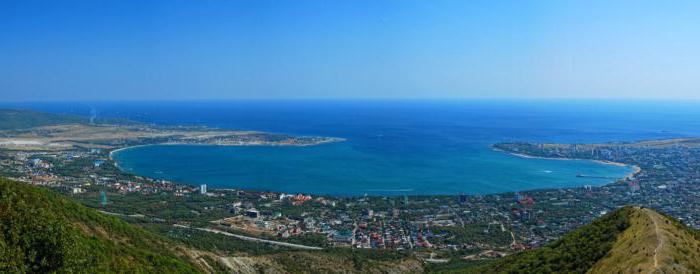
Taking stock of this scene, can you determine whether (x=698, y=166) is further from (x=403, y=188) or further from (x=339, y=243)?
(x=339, y=243)

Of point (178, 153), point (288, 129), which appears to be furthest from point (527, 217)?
point (288, 129)

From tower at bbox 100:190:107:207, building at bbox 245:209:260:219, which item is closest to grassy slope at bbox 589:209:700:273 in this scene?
building at bbox 245:209:260:219

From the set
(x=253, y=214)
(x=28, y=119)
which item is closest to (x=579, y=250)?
(x=253, y=214)

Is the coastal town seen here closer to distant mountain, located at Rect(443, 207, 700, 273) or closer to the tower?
the tower

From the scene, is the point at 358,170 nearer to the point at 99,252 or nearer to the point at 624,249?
the point at 99,252

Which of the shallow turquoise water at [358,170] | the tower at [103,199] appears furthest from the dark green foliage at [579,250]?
the shallow turquoise water at [358,170]

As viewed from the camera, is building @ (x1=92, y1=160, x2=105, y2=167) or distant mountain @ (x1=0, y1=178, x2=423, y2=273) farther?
building @ (x1=92, y1=160, x2=105, y2=167)
